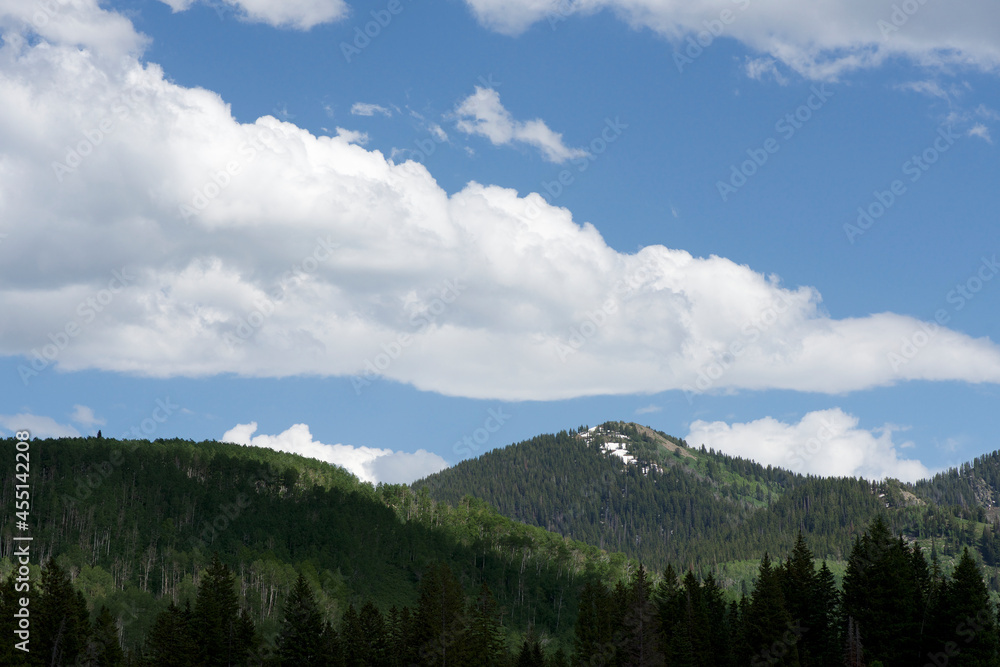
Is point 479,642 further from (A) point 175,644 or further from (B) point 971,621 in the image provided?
(B) point 971,621

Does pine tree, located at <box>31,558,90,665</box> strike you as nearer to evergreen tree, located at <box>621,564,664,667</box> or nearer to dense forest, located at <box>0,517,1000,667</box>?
dense forest, located at <box>0,517,1000,667</box>

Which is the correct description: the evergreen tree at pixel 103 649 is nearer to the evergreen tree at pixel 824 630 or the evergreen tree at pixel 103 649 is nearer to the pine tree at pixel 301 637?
the pine tree at pixel 301 637

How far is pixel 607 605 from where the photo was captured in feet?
319

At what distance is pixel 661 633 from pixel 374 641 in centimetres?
2810

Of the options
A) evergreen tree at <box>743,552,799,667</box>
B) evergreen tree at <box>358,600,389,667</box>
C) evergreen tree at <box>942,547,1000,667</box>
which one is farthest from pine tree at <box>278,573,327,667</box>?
evergreen tree at <box>942,547,1000,667</box>

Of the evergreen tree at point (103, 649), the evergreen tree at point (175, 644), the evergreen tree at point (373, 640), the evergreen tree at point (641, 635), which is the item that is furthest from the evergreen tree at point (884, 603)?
the evergreen tree at point (103, 649)

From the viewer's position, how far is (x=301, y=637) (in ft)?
279

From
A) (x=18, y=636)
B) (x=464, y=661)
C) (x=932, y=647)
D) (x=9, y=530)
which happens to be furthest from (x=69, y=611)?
(x=9, y=530)

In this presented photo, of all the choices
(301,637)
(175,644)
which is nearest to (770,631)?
(301,637)

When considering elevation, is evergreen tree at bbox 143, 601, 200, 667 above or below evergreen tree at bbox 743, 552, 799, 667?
below

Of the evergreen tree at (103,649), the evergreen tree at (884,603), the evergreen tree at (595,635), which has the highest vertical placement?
the evergreen tree at (884,603)

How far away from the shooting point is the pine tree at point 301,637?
276 feet

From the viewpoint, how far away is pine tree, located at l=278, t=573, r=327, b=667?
84188 millimetres

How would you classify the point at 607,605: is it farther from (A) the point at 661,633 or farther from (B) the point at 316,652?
(B) the point at 316,652
